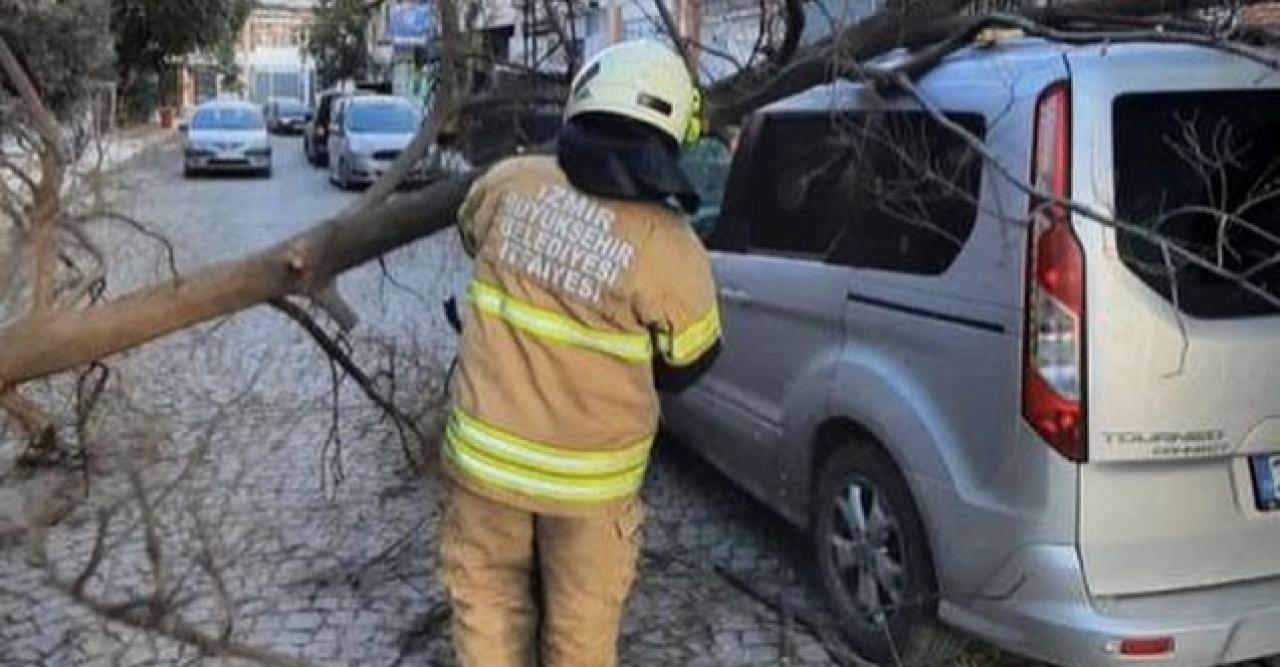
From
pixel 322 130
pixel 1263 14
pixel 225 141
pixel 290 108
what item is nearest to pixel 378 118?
pixel 225 141

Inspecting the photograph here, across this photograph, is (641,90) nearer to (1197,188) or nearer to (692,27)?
(1197,188)

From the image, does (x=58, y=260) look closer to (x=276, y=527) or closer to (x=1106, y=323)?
(x=276, y=527)

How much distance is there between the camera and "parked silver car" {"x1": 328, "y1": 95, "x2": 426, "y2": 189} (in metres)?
26.1

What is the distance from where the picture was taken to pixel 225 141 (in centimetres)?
3122

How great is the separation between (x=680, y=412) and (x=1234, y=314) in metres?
2.61

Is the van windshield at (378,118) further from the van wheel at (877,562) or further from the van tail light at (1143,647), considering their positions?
the van tail light at (1143,647)

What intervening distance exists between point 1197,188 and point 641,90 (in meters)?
1.56

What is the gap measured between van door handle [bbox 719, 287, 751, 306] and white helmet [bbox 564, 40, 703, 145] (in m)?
2.05

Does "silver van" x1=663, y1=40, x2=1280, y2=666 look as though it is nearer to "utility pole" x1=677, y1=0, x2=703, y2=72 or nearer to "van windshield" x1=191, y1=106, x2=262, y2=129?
"utility pole" x1=677, y1=0, x2=703, y2=72

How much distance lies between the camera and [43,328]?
13.9 ft

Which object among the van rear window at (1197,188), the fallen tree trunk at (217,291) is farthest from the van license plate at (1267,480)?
the fallen tree trunk at (217,291)

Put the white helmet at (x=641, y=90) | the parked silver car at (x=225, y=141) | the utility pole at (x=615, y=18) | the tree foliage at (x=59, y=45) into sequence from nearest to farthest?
1. the white helmet at (x=641, y=90)
2. the tree foliage at (x=59, y=45)
3. the utility pole at (x=615, y=18)
4. the parked silver car at (x=225, y=141)

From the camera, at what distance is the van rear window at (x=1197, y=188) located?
3783 mm

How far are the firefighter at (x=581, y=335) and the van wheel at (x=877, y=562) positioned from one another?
1097 millimetres
